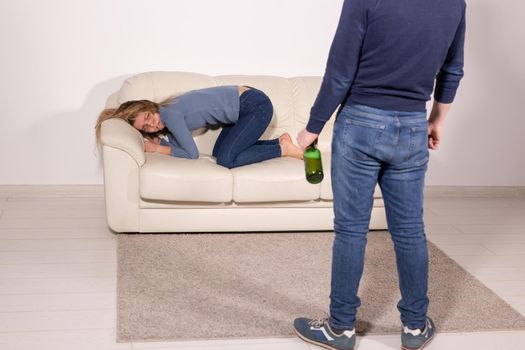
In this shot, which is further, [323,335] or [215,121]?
[215,121]

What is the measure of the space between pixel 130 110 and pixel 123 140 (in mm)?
298

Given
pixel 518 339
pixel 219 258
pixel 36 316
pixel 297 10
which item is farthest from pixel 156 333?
pixel 297 10

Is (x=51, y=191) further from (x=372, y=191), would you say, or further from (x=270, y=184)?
(x=372, y=191)

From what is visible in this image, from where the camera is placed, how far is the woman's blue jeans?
11.6 feet

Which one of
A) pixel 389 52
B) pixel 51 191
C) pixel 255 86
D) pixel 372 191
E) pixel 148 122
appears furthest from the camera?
pixel 51 191

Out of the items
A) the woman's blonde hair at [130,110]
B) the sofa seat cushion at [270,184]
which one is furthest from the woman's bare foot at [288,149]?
the woman's blonde hair at [130,110]

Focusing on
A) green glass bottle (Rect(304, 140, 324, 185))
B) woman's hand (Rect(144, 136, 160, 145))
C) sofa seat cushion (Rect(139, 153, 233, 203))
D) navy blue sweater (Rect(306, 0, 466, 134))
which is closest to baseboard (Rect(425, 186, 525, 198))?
sofa seat cushion (Rect(139, 153, 233, 203))

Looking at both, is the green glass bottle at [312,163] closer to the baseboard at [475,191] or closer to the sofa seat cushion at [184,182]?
the sofa seat cushion at [184,182]

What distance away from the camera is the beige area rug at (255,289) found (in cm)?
260

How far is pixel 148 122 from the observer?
11.7ft

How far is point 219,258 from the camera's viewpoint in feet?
10.6

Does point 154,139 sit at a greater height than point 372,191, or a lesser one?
lesser

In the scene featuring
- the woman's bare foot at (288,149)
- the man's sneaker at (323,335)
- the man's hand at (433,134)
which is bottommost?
the man's sneaker at (323,335)

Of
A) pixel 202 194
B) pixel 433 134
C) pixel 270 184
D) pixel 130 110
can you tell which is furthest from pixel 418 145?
pixel 130 110
